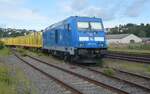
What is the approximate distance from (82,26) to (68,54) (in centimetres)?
248

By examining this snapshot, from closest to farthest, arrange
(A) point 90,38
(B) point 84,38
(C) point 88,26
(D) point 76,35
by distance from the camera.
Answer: (D) point 76,35 → (B) point 84,38 → (A) point 90,38 → (C) point 88,26

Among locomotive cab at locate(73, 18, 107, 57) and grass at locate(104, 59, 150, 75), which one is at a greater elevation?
locomotive cab at locate(73, 18, 107, 57)

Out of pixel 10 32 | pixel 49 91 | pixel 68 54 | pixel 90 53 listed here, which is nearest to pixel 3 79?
pixel 49 91

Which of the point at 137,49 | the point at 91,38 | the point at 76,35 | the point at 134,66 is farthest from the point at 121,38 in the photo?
the point at 134,66

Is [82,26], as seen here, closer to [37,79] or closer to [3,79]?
[37,79]

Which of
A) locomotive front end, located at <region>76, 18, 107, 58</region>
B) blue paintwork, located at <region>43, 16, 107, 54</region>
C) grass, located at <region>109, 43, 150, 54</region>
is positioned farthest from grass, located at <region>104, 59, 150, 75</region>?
grass, located at <region>109, 43, 150, 54</region>

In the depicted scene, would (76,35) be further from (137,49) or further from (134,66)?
(137,49)

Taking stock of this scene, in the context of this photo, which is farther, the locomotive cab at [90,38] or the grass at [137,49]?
the grass at [137,49]

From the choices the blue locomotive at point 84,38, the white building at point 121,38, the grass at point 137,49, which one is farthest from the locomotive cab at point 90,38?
the white building at point 121,38

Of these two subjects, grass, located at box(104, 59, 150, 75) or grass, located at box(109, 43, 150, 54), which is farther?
grass, located at box(109, 43, 150, 54)

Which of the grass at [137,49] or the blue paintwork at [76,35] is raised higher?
the blue paintwork at [76,35]

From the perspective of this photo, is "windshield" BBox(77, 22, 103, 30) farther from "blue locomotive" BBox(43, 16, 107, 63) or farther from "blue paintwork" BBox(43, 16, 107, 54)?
"blue paintwork" BBox(43, 16, 107, 54)

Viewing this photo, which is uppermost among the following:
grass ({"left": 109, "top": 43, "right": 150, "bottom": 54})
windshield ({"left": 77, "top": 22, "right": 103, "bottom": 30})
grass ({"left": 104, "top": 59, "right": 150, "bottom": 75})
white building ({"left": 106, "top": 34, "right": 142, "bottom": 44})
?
windshield ({"left": 77, "top": 22, "right": 103, "bottom": 30})

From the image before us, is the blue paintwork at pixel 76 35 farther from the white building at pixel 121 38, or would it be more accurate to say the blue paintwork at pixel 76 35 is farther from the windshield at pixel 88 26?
the white building at pixel 121 38
